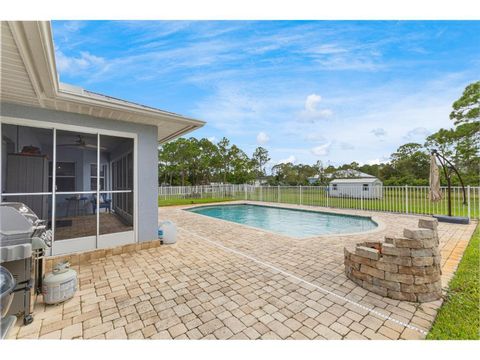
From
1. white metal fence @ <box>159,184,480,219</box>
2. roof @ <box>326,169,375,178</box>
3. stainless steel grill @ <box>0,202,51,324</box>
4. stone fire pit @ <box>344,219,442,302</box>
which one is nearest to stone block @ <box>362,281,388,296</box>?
stone fire pit @ <box>344,219,442,302</box>

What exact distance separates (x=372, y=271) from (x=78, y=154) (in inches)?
279

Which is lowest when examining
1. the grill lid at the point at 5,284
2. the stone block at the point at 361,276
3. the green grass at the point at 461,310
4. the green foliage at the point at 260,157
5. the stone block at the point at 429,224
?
the green grass at the point at 461,310

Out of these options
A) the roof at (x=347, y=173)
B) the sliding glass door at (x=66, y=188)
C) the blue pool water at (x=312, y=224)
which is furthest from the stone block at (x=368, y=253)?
the roof at (x=347, y=173)

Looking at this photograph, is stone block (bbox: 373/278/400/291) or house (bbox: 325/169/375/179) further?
house (bbox: 325/169/375/179)

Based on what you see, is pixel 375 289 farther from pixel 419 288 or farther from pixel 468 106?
pixel 468 106

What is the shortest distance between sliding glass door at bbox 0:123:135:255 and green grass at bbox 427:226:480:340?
5289 millimetres

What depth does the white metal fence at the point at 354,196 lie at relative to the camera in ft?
27.9

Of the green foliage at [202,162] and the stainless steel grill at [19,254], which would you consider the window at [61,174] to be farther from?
the green foliage at [202,162]

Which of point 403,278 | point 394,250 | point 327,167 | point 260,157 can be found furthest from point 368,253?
point 327,167

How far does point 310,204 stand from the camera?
1299 centimetres

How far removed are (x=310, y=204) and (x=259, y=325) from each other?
1163cm

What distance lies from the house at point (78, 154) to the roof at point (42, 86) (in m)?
0.01

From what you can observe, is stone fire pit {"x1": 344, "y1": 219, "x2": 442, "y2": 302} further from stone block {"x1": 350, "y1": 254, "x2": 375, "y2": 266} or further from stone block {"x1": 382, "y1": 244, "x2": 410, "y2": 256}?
stone block {"x1": 350, "y1": 254, "x2": 375, "y2": 266}

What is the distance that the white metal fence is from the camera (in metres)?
8.49
